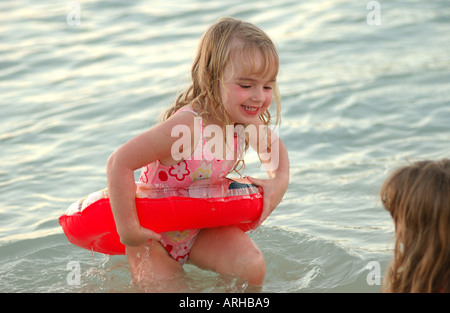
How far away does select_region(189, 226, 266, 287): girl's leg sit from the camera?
3.63 m

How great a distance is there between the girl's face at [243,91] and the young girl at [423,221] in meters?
1.06

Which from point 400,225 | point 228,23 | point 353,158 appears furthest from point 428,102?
point 400,225

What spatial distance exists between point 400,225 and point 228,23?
1480mm

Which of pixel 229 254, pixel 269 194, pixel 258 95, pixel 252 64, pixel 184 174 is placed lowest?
pixel 229 254

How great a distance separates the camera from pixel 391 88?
7.48 m

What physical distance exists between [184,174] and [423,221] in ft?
4.75

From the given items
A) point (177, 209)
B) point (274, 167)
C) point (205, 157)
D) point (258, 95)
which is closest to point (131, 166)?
point (177, 209)

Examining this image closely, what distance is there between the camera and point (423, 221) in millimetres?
2656

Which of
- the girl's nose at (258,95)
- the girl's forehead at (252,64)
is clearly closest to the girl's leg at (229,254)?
the girl's nose at (258,95)

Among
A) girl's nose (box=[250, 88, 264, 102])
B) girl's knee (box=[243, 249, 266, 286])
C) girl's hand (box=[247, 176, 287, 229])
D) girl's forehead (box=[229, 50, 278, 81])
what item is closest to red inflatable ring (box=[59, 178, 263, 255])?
girl's hand (box=[247, 176, 287, 229])

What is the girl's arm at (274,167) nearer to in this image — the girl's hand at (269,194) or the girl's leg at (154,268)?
the girl's hand at (269,194)

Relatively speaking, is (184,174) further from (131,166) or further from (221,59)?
(221,59)

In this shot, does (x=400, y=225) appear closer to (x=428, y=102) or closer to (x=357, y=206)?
(x=357, y=206)
